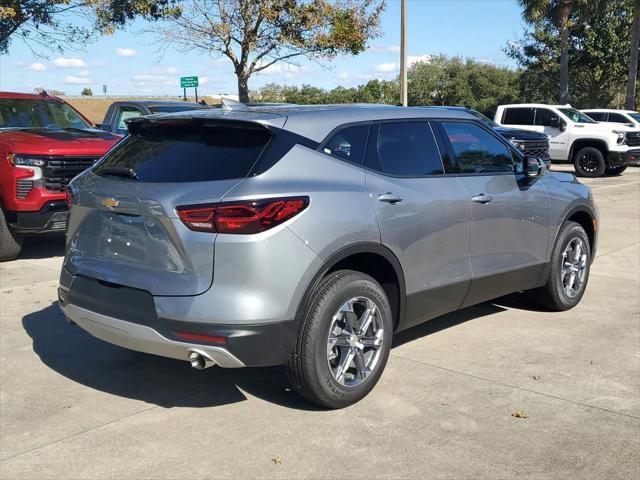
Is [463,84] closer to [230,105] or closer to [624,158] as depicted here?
[624,158]

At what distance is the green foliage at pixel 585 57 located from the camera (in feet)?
124

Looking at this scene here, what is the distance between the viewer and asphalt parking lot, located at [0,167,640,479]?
356cm

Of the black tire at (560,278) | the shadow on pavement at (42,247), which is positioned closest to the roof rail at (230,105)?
the black tire at (560,278)

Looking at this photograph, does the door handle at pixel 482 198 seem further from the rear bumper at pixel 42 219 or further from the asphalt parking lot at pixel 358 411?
the rear bumper at pixel 42 219

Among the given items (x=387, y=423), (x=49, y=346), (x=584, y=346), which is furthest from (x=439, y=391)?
(x=49, y=346)

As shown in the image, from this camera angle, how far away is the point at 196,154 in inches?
158

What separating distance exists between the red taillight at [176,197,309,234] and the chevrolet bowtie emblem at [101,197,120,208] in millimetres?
511

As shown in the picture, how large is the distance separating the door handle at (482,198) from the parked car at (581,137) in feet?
55.1

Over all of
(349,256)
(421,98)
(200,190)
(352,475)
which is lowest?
(352,475)

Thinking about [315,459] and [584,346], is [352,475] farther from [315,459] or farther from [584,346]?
[584,346]

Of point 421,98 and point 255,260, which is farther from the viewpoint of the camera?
point 421,98

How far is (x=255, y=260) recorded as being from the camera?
12.0ft

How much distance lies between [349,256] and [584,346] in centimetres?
230

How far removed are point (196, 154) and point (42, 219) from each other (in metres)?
4.81
